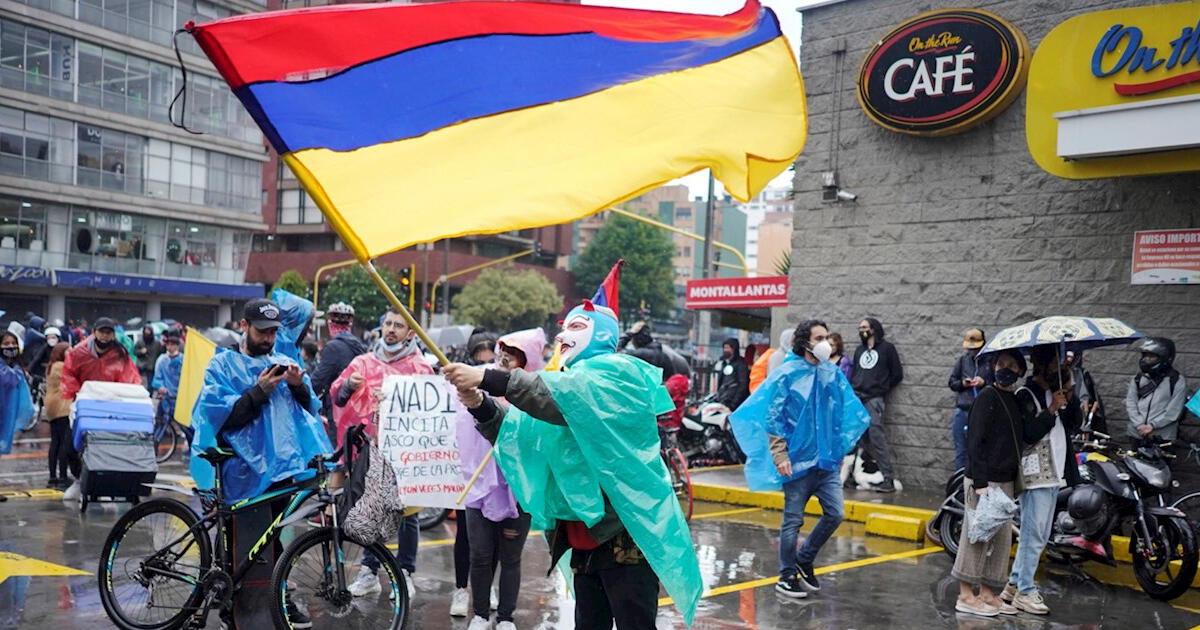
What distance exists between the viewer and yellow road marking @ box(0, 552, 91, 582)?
739 centimetres

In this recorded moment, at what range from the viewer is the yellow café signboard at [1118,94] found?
379 inches

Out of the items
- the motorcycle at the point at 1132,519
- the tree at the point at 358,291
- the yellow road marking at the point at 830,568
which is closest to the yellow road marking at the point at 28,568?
the yellow road marking at the point at 830,568

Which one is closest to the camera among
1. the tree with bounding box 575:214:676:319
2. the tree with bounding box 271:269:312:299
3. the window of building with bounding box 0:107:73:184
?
the window of building with bounding box 0:107:73:184

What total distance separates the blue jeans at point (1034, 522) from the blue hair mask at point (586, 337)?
4.13 meters

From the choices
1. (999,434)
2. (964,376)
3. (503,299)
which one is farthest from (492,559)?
(503,299)

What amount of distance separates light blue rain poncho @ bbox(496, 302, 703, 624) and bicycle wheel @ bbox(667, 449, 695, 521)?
21.1 feet

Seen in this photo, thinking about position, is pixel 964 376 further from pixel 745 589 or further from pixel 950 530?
pixel 745 589

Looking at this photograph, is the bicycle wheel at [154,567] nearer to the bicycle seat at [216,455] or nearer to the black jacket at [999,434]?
the bicycle seat at [216,455]

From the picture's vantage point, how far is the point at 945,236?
12.3 meters

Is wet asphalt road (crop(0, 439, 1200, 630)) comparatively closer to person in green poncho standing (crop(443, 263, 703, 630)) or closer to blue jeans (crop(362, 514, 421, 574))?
blue jeans (crop(362, 514, 421, 574))

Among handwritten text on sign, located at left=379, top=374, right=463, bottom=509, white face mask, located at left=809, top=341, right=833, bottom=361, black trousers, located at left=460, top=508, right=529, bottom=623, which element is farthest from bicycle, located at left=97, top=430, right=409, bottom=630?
white face mask, located at left=809, top=341, right=833, bottom=361

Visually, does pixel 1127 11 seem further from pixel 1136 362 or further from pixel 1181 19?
pixel 1136 362

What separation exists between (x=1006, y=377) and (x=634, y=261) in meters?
76.6

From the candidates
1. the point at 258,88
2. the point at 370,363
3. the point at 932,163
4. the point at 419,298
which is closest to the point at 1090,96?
the point at 932,163
